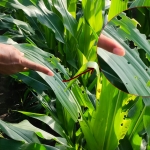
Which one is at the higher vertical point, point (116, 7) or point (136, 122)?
point (116, 7)

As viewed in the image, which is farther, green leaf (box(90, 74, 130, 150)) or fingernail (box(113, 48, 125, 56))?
green leaf (box(90, 74, 130, 150))

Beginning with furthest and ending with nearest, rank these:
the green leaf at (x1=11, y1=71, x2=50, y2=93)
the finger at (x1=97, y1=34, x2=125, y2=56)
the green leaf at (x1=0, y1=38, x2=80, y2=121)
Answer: the green leaf at (x1=11, y1=71, x2=50, y2=93) < the green leaf at (x1=0, y1=38, x2=80, y2=121) < the finger at (x1=97, y1=34, x2=125, y2=56)

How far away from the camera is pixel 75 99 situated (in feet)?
3.47

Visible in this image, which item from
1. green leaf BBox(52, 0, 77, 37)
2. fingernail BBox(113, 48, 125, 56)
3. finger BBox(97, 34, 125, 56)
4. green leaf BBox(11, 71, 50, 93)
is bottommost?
green leaf BBox(11, 71, 50, 93)

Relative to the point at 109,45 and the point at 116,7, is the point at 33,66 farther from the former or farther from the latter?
the point at 116,7

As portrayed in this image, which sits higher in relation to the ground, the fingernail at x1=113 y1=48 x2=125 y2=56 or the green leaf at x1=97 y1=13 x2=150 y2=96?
the fingernail at x1=113 y1=48 x2=125 y2=56

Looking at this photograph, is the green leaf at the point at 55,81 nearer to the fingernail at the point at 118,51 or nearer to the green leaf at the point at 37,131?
the green leaf at the point at 37,131

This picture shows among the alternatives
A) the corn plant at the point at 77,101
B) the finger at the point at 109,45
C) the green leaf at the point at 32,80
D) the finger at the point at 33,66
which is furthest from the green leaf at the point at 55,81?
the finger at the point at 109,45

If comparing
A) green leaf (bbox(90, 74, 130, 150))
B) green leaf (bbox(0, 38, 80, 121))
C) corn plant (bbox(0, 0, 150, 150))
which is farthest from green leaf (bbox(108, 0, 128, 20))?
green leaf (bbox(90, 74, 130, 150))

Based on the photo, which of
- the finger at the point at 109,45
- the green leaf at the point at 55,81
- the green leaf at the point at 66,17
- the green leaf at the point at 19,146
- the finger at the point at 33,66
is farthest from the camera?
the green leaf at the point at 66,17

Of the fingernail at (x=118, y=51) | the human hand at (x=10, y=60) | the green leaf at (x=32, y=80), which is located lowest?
the green leaf at (x=32, y=80)

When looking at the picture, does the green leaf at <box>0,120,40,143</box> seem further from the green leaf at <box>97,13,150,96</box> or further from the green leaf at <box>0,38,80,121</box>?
the green leaf at <box>97,13,150,96</box>

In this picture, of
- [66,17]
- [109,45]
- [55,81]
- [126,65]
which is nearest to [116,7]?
[66,17]

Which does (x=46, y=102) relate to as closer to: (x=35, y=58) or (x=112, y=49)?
(x=35, y=58)
